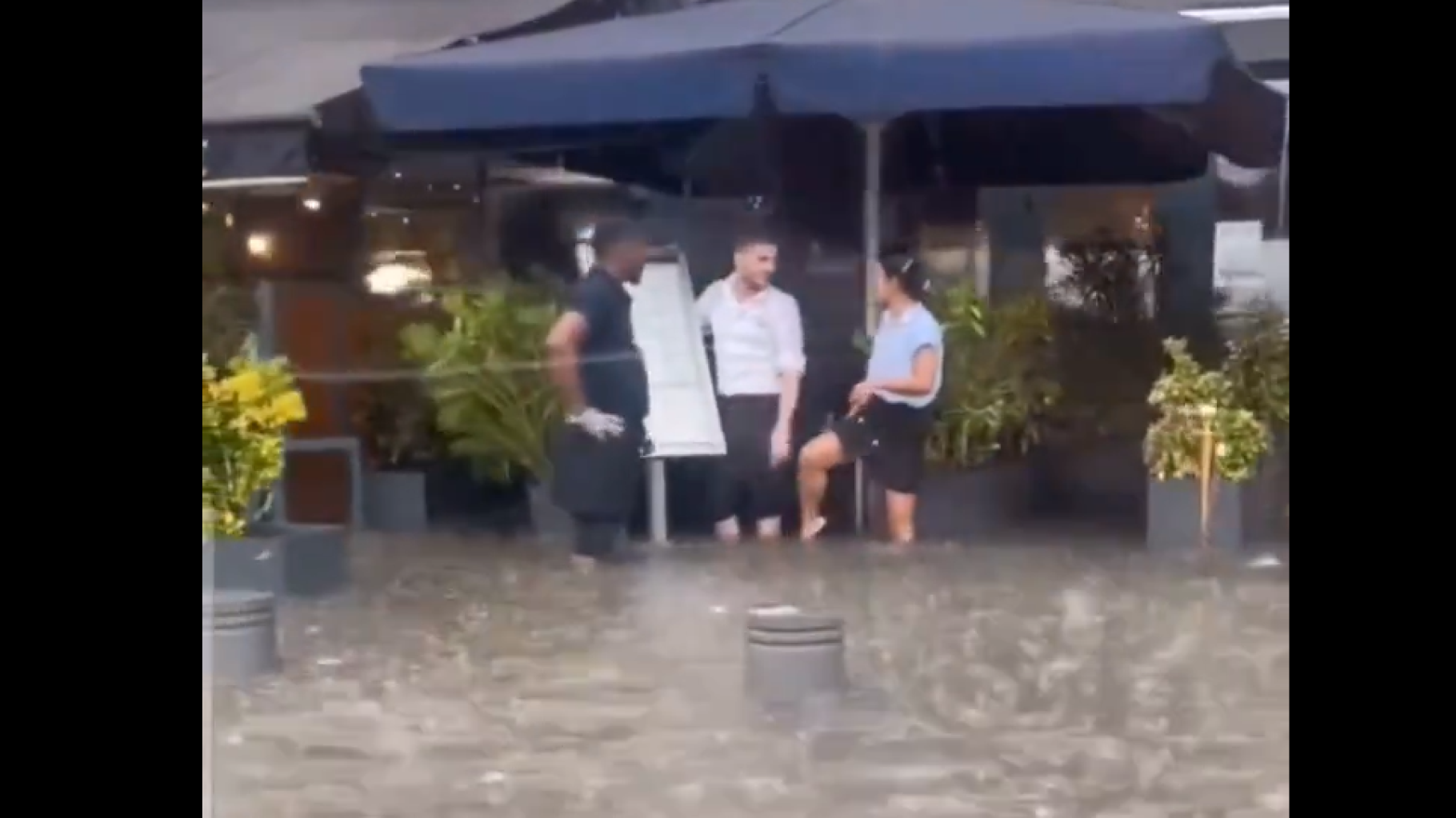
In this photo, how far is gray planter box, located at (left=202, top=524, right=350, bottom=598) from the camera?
5.18 metres

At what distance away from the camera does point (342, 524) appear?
528 centimetres

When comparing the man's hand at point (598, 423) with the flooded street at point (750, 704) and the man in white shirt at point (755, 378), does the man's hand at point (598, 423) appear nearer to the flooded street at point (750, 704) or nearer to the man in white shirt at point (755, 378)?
the man in white shirt at point (755, 378)

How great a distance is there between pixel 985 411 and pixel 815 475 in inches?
Answer: 20.2

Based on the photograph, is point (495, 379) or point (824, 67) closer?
point (824, 67)

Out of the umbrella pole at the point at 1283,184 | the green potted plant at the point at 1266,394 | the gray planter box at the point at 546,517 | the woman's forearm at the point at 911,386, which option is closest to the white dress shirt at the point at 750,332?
the woman's forearm at the point at 911,386

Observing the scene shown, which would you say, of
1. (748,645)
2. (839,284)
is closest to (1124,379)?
(839,284)

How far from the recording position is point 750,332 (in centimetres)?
501

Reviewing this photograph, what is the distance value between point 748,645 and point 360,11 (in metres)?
2.06

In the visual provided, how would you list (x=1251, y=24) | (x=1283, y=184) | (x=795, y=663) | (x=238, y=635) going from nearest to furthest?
(x=1251, y=24)
(x=1283, y=184)
(x=795, y=663)
(x=238, y=635)

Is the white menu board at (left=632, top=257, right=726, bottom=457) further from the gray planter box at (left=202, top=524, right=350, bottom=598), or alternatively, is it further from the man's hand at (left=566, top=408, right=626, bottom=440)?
the gray planter box at (left=202, top=524, right=350, bottom=598)

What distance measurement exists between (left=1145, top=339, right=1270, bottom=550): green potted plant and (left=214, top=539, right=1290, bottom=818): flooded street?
142 mm

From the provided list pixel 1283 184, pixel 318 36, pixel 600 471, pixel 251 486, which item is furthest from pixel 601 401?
pixel 1283 184

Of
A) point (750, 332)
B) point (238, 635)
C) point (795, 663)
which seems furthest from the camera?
point (238, 635)

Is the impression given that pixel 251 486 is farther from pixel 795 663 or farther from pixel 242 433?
pixel 795 663
